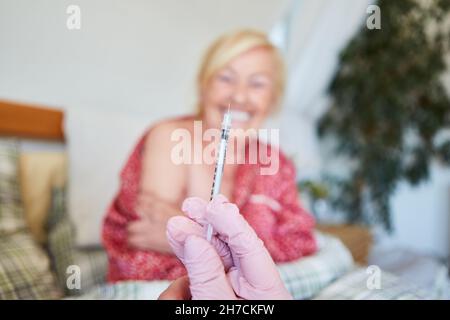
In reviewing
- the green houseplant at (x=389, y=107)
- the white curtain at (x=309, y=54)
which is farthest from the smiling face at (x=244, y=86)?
the green houseplant at (x=389, y=107)

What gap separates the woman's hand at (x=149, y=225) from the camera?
0.50 m

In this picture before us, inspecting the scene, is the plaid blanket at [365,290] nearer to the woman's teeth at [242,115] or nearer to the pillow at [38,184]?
the woman's teeth at [242,115]

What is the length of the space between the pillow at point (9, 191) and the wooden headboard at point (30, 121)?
89mm

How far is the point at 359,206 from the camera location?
202cm

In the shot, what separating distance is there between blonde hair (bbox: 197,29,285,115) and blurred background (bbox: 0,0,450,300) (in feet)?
0.33

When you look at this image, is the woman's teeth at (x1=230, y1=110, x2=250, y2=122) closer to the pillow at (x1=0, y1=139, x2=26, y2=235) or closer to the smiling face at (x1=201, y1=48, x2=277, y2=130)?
the smiling face at (x1=201, y1=48, x2=277, y2=130)

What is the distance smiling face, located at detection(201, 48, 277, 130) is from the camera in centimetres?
58

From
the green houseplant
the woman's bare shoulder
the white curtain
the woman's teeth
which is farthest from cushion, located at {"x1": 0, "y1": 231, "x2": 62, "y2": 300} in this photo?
the green houseplant

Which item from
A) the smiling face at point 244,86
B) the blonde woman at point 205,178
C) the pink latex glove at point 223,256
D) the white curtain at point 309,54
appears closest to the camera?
the pink latex glove at point 223,256

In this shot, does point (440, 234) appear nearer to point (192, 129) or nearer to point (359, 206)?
point (359, 206)

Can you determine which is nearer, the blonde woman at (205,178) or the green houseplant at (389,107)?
the blonde woman at (205,178)

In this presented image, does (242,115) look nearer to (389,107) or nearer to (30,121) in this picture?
(30,121)

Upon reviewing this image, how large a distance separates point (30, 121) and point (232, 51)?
2.05 ft
